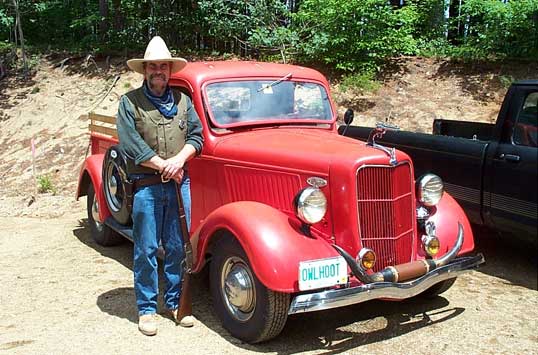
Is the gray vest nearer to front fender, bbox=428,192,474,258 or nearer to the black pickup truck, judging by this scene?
the black pickup truck

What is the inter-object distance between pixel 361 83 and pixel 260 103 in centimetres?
608

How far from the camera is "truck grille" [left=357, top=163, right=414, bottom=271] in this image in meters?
3.49

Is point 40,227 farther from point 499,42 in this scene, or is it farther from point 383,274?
point 499,42

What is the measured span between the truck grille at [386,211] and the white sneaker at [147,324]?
1.54 m

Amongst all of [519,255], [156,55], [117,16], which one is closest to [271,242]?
[156,55]

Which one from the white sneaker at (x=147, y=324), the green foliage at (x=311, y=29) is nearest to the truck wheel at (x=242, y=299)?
the white sneaker at (x=147, y=324)

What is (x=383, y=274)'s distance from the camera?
334 centimetres

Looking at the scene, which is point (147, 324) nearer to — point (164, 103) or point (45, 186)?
point (164, 103)

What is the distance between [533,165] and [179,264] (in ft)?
10.4

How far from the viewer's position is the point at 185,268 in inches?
155

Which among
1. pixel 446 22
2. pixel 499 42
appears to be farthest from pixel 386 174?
pixel 446 22

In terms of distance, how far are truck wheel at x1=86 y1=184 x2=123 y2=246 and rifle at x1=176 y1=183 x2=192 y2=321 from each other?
211cm

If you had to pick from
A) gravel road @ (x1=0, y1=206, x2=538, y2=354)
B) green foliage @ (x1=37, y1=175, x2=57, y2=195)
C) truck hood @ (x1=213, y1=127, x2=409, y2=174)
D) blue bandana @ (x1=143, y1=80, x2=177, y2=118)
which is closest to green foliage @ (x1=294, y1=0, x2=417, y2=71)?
green foliage @ (x1=37, y1=175, x2=57, y2=195)

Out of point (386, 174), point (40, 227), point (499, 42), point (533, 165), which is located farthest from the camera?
point (499, 42)
